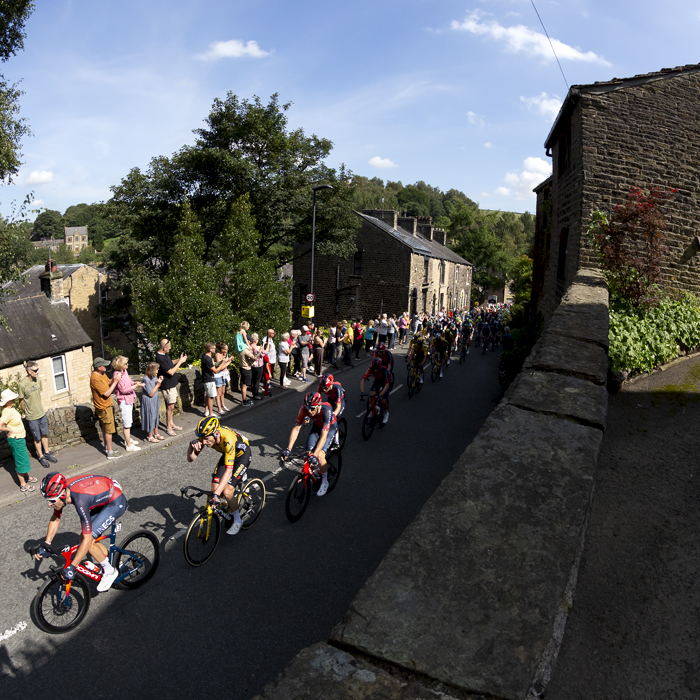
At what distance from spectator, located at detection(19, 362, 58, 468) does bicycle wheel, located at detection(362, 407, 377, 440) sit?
5.62 meters

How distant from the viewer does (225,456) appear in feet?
20.1

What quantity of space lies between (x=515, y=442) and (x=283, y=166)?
1138 inches

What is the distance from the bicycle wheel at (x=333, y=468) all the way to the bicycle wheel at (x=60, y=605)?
3.68m

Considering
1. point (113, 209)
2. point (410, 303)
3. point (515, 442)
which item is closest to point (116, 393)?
point (515, 442)

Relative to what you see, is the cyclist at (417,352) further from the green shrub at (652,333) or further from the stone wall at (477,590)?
the stone wall at (477,590)

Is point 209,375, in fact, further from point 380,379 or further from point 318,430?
point 318,430

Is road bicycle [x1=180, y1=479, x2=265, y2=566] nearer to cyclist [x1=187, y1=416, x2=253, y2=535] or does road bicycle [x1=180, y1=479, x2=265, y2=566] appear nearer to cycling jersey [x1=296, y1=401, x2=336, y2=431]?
cyclist [x1=187, y1=416, x2=253, y2=535]

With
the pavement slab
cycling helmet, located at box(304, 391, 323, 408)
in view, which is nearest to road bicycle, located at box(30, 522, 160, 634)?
cycling helmet, located at box(304, 391, 323, 408)

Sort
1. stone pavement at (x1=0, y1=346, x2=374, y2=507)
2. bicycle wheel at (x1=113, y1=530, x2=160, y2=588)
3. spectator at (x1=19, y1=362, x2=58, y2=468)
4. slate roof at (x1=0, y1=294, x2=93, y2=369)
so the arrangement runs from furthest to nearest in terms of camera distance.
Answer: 1. slate roof at (x1=0, y1=294, x2=93, y2=369)
2. spectator at (x1=19, y1=362, x2=58, y2=468)
3. stone pavement at (x1=0, y1=346, x2=374, y2=507)
4. bicycle wheel at (x1=113, y1=530, x2=160, y2=588)

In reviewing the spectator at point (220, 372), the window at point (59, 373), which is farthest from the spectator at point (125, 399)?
the window at point (59, 373)

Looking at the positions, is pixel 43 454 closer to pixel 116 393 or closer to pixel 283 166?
pixel 116 393

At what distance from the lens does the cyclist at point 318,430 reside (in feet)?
24.0

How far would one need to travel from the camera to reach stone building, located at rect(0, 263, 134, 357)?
119 ft

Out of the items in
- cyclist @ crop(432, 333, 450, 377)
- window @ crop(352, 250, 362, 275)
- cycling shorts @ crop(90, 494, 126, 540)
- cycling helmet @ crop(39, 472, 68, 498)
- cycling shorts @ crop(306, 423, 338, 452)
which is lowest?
cycling shorts @ crop(90, 494, 126, 540)
